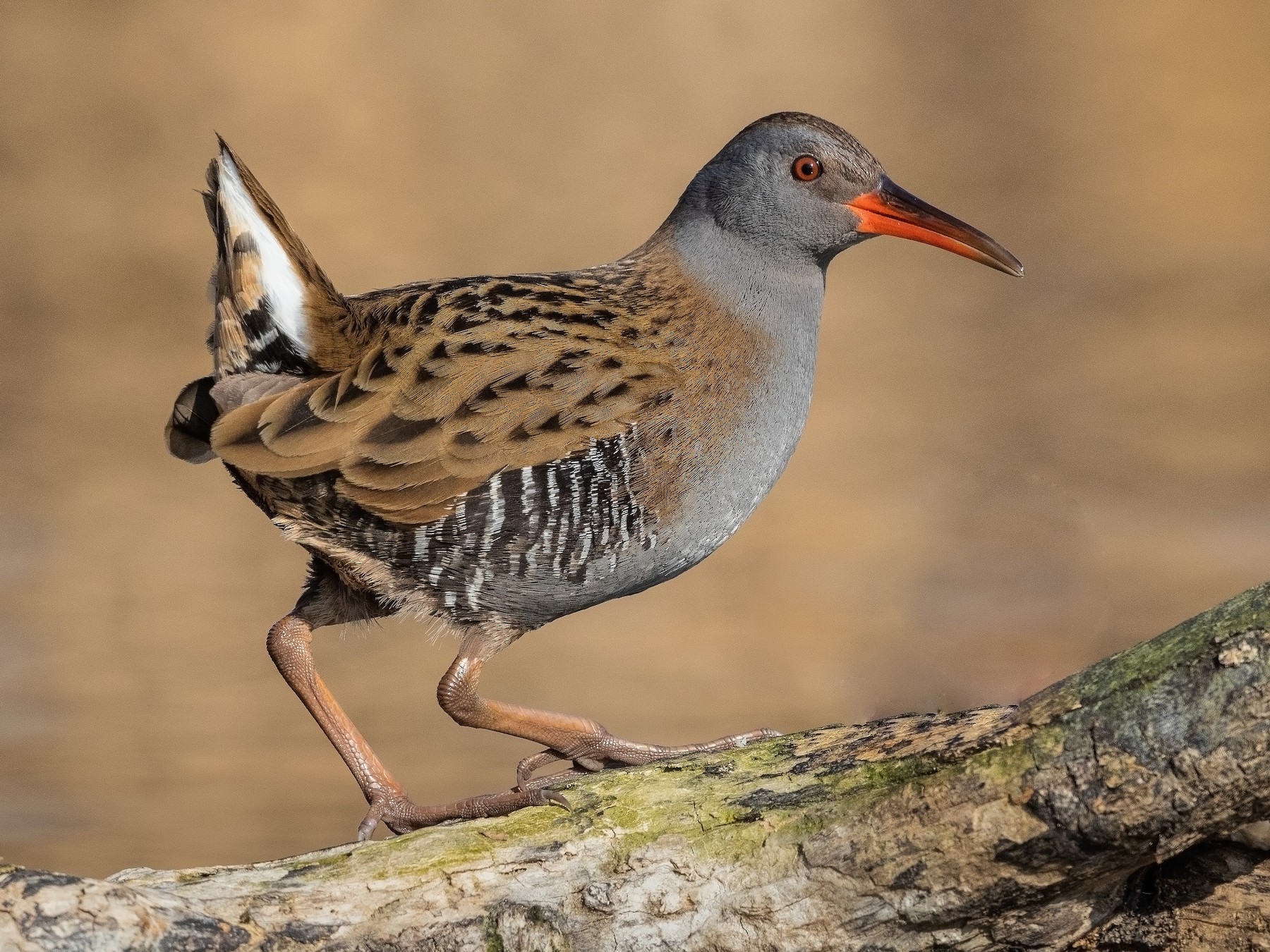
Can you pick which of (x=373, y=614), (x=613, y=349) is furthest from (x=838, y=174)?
(x=373, y=614)

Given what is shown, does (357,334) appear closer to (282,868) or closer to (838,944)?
(282,868)

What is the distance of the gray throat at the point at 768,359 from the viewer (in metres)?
2.48

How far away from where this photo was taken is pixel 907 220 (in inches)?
107

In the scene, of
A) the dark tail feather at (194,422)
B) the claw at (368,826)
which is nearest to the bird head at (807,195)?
the dark tail feather at (194,422)

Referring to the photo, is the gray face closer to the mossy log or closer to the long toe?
the mossy log

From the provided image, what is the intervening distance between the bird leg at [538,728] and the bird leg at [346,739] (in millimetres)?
175

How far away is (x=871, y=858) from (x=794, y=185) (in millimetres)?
1316

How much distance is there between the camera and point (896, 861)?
6.31 feet

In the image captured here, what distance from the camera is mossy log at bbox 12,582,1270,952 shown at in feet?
5.69

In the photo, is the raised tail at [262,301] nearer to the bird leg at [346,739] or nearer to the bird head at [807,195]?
the bird leg at [346,739]

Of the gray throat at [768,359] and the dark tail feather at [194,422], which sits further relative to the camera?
the dark tail feather at [194,422]

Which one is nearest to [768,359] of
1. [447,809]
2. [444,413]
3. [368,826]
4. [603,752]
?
[444,413]

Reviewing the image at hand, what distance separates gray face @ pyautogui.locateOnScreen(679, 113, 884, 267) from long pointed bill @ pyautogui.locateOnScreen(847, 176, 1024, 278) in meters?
0.02

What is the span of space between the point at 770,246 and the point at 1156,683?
1.25m
